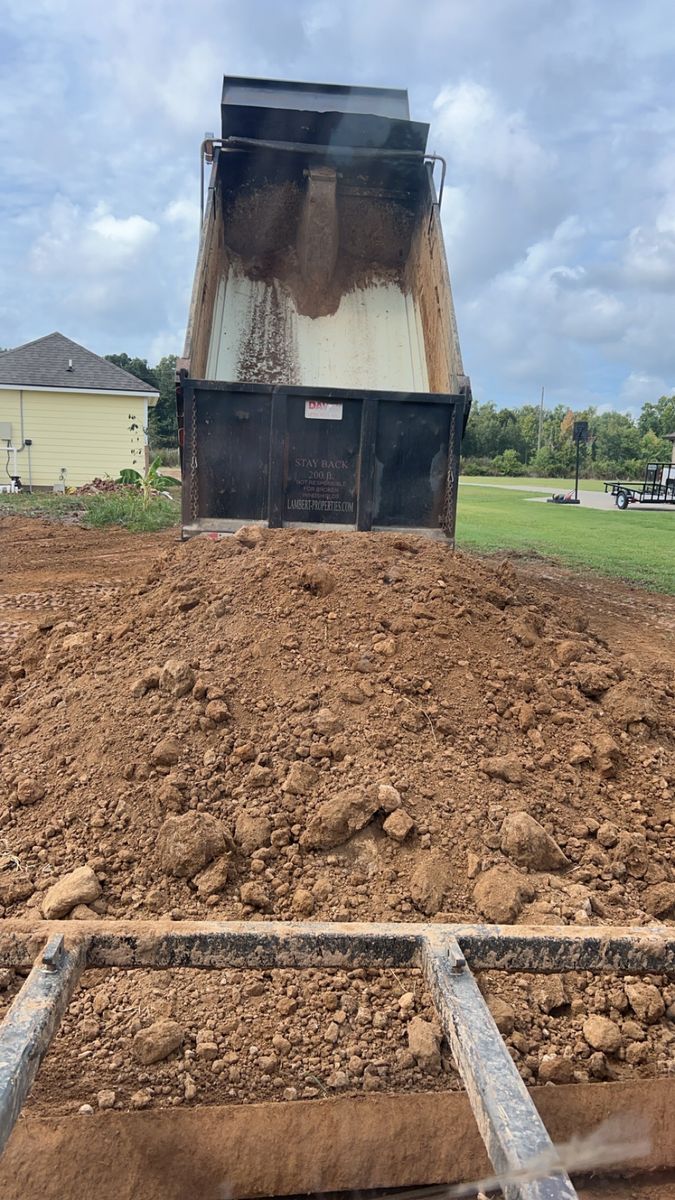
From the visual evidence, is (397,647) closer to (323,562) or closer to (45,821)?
(323,562)

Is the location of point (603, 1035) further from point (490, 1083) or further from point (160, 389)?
point (160, 389)

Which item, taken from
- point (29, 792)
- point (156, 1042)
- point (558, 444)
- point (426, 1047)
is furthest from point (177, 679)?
point (558, 444)

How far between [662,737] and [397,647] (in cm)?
115

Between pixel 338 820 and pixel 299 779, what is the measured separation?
0.71 feet

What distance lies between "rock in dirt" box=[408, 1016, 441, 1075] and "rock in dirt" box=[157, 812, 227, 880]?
0.78m

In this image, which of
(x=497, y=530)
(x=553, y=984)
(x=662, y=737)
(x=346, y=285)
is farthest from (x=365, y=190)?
→ (x=497, y=530)

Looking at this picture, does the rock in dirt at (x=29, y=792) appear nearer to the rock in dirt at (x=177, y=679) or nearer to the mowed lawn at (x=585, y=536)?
the rock in dirt at (x=177, y=679)

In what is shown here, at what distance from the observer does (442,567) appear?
424 centimetres

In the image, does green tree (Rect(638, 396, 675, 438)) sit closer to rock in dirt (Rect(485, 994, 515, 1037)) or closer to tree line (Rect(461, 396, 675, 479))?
tree line (Rect(461, 396, 675, 479))

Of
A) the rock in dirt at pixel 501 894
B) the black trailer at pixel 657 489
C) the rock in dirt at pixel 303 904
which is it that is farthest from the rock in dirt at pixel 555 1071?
the black trailer at pixel 657 489

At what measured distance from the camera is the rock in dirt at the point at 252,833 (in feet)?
8.01

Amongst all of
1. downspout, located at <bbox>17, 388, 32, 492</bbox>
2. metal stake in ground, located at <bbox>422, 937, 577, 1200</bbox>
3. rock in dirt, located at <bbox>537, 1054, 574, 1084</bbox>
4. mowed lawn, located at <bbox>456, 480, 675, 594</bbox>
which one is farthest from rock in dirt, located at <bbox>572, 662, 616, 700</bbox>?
downspout, located at <bbox>17, 388, 32, 492</bbox>

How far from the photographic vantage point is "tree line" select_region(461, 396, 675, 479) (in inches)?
2023

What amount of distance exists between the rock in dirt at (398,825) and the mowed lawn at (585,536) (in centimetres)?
674
